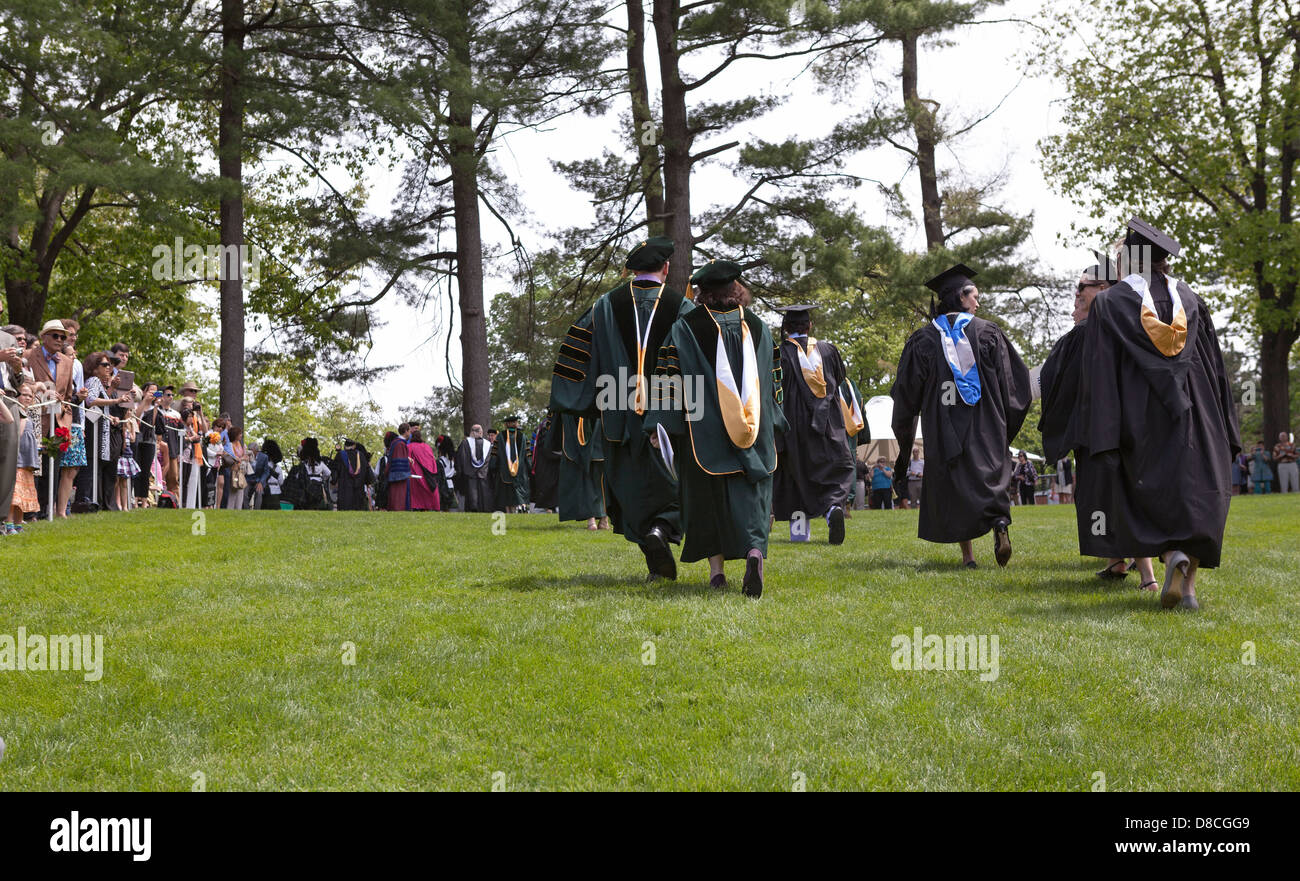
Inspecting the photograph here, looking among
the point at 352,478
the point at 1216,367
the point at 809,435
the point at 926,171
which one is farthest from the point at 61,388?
the point at 926,171

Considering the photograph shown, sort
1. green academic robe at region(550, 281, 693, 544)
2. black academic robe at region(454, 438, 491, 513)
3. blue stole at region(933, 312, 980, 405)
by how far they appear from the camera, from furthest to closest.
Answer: black academic robe at region(454, 438, 491, 513)
blue stole at region(933, 312, 980, 405)
green academic robe at region(550, 281, 693, 544)

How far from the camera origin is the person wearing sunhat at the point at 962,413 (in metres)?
9.65

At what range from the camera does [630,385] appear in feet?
29.1

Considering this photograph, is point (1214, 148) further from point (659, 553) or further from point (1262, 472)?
point (659, 553)

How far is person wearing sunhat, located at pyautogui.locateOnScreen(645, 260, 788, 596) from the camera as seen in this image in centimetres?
809

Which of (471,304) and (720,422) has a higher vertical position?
(471,304)

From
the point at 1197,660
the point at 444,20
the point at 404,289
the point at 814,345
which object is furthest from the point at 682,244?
the point at 1197,660

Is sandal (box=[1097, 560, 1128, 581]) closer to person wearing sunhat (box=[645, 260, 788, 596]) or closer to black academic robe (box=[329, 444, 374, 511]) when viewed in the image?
person wearing sunhat (box=[645, 260, 788, 596])

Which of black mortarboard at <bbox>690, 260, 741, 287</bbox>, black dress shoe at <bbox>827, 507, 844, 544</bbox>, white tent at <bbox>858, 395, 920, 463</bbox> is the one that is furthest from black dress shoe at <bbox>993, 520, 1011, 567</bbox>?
white tent at <bbox>858, 395, 920, 463</bbox>

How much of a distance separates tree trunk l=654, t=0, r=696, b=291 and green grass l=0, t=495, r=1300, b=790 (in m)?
16.0

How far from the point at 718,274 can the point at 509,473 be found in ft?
56.2

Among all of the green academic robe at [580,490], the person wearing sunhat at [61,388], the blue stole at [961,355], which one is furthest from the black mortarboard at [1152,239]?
the person wearing sunhat at [61,388]

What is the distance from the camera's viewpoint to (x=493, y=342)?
197 feet
